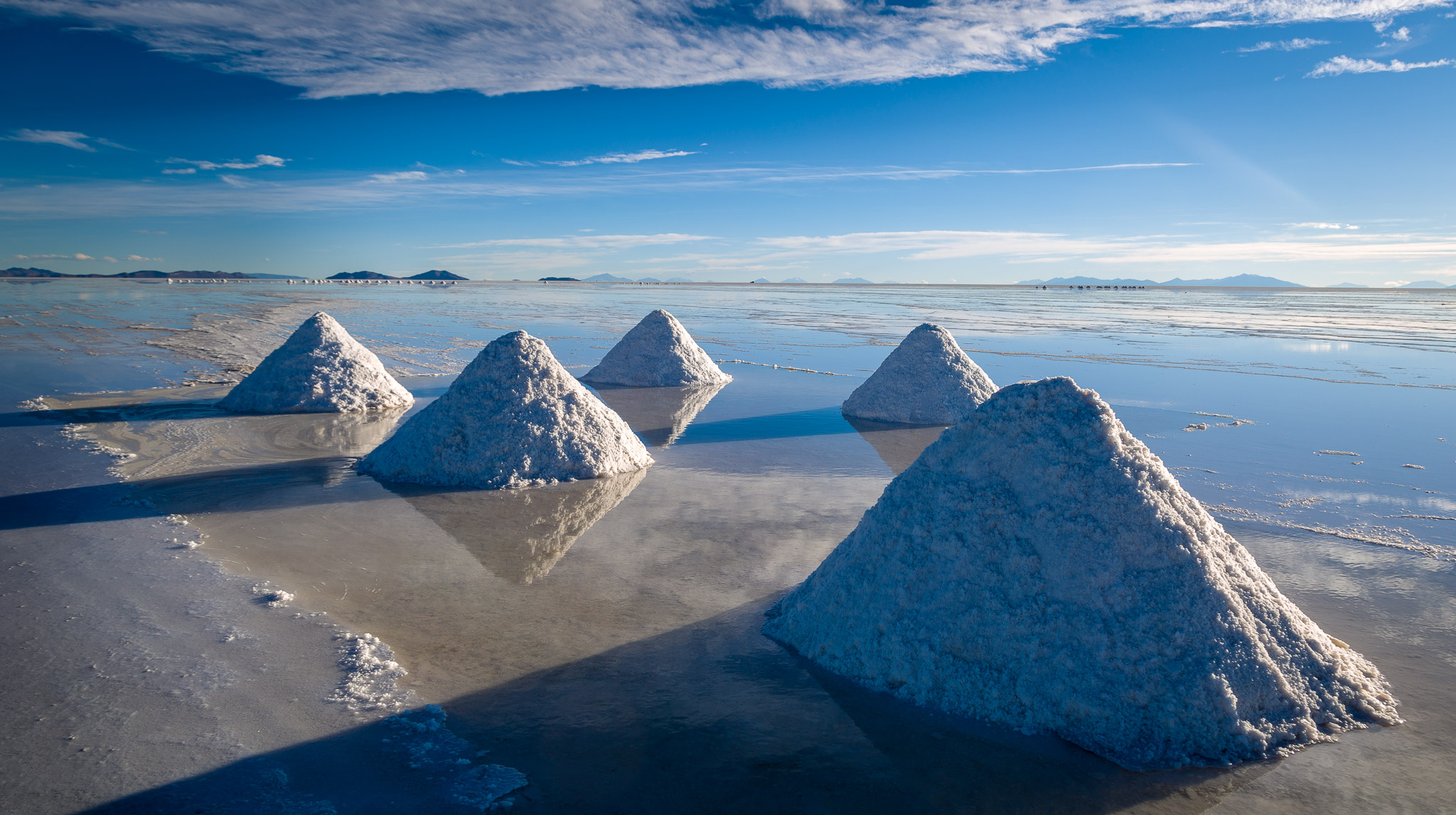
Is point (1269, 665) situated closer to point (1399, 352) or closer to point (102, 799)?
point (102, 799)

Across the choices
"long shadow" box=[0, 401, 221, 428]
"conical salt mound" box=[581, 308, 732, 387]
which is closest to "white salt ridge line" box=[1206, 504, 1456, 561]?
"conical salt mound" box=[581, 308, 732, 387]

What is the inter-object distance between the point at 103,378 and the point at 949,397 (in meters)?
14.0

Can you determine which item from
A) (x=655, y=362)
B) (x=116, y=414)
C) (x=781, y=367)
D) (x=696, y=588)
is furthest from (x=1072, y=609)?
(x=781, y=367)

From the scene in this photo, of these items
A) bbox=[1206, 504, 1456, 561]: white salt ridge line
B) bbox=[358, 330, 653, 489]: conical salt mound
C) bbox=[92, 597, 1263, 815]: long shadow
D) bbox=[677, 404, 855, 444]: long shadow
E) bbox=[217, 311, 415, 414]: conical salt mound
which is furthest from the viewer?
bbox=[217, 311, 415, 414]: conical salt mound

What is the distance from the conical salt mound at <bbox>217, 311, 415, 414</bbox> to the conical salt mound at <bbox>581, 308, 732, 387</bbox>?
3754mm

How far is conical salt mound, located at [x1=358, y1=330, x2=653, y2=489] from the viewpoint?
6.81 m

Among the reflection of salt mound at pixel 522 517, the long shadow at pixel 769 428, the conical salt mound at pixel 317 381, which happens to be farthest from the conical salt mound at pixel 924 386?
the conical salt mound at pixel 317 381

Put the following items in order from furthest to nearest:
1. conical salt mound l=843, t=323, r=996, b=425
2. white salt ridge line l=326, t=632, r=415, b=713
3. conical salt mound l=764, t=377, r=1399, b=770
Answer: conical salt mound l=843, t=323, r=996, b=425
white salt ridge line l=326, t=632, r=415, b=713
conical salt mound l=764, t=377, r=1399, b=770

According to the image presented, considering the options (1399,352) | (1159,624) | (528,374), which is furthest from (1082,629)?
(1399,352)

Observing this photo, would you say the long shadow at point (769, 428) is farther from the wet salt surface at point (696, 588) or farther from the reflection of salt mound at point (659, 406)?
the reflection of salt mound at point (659, 406)

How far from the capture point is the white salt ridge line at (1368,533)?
5.36m

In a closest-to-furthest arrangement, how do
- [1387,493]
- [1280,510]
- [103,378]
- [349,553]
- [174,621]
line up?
1. [174,621]
2. [349,553]
3. [1280,510]
4. [1387,493]
5. [103,378]

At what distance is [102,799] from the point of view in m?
2.62

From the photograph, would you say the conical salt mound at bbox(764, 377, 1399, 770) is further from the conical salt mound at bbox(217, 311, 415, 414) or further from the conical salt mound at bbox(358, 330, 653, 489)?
the conical salt mound at bbox(217, 311, 415, 414)
